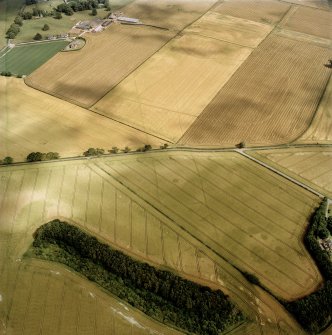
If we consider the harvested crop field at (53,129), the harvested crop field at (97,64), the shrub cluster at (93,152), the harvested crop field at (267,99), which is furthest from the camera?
the harvested crop field at (97,64)

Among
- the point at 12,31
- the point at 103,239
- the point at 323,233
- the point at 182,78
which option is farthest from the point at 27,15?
the point at 323,233

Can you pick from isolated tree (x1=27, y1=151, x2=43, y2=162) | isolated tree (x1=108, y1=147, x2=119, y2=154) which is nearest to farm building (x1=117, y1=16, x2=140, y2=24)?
isolated tree (x1=108, y1=147, x2=119, y2=154)

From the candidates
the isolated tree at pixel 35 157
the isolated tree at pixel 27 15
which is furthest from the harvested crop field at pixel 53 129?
the isolated tree at pixel 27 15

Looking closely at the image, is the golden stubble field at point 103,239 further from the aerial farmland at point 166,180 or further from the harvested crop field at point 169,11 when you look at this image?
the harvested crop field at point 169,11

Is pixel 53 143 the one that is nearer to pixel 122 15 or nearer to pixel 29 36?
pixel 29 36

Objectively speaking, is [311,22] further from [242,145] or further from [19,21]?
[19,21]

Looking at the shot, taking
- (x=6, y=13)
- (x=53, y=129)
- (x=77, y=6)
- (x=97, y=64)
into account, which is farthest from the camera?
(x=6, y=13)
